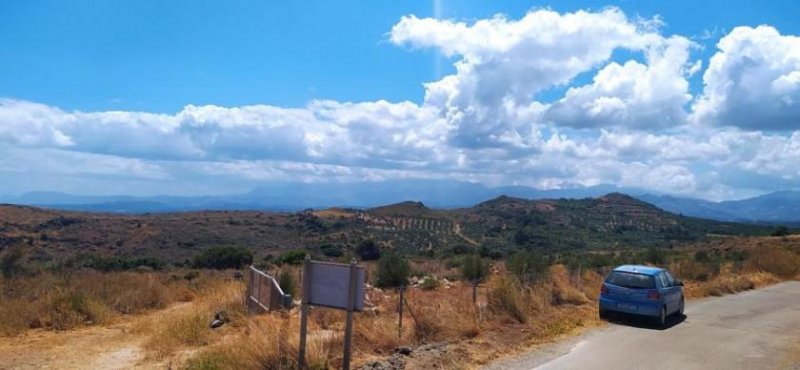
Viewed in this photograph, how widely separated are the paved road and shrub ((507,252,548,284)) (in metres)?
3.15

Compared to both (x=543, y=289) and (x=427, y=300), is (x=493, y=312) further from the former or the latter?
(x=543, y=289)

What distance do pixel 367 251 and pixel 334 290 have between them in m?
38.2

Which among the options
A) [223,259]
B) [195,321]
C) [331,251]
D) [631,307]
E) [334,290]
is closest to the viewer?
[334,290]

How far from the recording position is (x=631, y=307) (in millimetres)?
15297

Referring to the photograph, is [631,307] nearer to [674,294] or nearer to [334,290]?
[674,294]

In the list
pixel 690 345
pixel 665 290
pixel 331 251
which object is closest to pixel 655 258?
pixel 665 290

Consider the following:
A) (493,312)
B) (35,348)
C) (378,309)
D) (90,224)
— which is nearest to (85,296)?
(35,348)

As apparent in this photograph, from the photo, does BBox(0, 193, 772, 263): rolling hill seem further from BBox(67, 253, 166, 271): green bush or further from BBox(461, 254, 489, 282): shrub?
BBox(461, 254, 489, 282): shrub

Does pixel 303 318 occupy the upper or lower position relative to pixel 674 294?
upper

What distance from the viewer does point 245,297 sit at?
14727 mm

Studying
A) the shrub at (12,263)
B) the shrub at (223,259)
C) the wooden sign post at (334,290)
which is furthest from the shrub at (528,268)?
the shrub at (223,259)

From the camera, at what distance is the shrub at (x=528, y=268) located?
18263 millimetres

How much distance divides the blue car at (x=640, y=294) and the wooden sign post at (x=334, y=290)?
9238 millimetres

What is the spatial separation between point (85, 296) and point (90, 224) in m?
52.8
